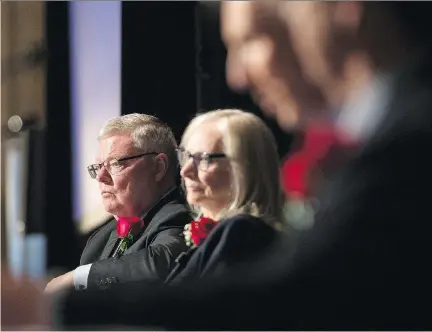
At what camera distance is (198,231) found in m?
2.20

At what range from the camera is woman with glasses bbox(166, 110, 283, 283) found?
83.4 inches

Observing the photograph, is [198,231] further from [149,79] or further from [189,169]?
[149,79]

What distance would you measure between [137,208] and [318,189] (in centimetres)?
55

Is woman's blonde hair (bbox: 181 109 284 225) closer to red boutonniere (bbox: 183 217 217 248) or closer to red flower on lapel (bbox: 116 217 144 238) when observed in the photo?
red boutonniere (bbox: 183 217 217 248)

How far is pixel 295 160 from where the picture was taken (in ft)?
7.08

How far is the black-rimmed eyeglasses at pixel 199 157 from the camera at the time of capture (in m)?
2.20

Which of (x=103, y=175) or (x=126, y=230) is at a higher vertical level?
(x=103, y=175)

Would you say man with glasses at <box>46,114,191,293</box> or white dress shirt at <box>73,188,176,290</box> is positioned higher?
man with glasses at <box>46,114,191,293</box>

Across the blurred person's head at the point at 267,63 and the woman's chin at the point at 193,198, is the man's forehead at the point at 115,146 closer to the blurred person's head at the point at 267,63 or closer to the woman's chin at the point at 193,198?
the woman's chin at the point at 193,198

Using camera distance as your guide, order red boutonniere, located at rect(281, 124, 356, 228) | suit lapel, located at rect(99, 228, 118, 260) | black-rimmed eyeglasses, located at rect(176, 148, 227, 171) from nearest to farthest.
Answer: red boutonniere, located at rect(281, 124, 356, 228)
black-rimmed eyeglasses, located at rect(176, 148, 227, 171)
suit lapel, located at rect(99, 228, 118, 260)

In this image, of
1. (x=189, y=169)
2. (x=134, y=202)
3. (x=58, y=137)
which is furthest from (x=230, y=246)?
(x=58, y=137)

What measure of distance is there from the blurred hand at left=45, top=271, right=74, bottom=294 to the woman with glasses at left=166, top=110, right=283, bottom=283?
0.32 metres

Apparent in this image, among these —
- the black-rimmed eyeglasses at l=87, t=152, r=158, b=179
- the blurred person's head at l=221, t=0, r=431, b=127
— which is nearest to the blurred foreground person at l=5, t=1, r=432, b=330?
the blurred person's head at l=221, t=0, r=431, b=127

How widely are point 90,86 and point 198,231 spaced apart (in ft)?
1.82
